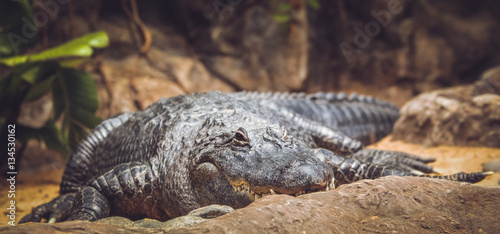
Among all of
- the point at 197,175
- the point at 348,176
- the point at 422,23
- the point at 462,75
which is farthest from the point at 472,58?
the point at 197,175

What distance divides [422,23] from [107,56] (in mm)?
6297

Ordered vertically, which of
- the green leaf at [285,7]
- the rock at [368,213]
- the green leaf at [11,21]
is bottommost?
the rock at [368,213]

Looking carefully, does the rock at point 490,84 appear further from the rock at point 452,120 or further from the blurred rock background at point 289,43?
the blurred rock background at point 289,43

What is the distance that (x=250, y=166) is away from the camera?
2.03 metres

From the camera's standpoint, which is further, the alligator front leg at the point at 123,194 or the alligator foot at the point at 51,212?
the alligator foot at the point at 51,212

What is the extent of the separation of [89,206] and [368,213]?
1943 mm

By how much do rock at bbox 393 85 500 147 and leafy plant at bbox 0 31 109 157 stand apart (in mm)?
4148

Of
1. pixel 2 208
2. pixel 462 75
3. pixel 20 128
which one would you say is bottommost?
pixel 2 208

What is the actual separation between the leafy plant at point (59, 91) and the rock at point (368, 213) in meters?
3.33

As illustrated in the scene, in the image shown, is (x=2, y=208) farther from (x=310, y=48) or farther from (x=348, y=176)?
(x=310, y=48)

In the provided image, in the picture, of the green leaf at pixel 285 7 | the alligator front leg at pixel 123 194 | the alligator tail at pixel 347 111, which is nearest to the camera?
the alligator front leg at pixel 123 194

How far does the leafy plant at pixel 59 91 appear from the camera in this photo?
4230mm

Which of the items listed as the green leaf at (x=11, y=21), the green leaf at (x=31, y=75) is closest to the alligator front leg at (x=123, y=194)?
the green leaf at (x=31, y=75)

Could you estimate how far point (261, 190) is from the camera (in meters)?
1.92
